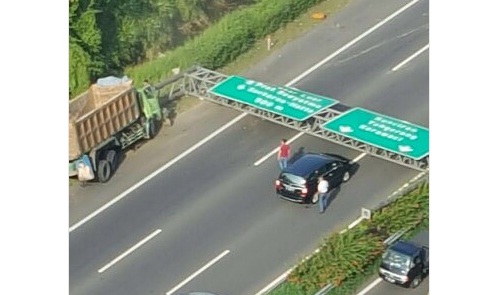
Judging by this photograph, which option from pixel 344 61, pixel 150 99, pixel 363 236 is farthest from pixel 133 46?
pixel 363 236

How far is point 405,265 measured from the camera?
2562 cm

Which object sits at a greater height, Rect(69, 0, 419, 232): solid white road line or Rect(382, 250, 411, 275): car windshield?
Rect(69, 0, 419, 232): solid white road line

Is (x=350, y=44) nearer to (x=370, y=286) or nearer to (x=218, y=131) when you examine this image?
(x=218, y=131)

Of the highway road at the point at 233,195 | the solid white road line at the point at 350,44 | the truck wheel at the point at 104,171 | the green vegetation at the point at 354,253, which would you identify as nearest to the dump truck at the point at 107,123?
the truck wheel at the point at 104,171

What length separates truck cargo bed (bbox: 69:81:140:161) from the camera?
2730cm

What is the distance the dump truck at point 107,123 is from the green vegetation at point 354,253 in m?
4.00

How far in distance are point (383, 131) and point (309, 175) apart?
156 centimetres

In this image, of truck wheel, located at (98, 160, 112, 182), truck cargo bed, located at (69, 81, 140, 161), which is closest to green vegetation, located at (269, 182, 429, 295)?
truck wheel, located at (98, 160, 112, 182)

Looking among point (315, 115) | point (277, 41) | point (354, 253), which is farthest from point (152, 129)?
point (354, 253)

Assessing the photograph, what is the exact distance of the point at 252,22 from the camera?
29.3m

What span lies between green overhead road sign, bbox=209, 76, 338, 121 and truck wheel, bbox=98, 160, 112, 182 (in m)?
2.36

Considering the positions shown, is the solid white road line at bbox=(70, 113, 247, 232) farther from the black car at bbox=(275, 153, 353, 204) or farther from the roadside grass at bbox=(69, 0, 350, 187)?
the black car at bbox=(275, 153, 353, 204)

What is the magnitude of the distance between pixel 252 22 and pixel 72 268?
19.3 ft

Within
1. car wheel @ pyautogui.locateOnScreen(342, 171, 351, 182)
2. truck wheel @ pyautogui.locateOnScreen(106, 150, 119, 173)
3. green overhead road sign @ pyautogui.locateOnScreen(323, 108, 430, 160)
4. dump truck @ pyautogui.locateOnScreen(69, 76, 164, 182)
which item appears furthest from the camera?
truck wheel @ pyautogui.locateOnScreen(106, 150, 119, 173)
